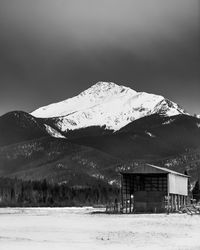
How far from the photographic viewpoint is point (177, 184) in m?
86.5

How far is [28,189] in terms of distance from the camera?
16350 cm

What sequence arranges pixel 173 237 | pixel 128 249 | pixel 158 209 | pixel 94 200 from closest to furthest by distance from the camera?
pixel 128 249 < pixel 173 237 < pixel 158 209 < pixel 94 200

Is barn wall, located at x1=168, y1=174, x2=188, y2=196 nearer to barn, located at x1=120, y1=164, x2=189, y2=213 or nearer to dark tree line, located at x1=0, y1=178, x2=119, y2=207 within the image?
barn, located at x1=120, y1=164, x2=189, y2=213

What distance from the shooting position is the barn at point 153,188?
78250mm

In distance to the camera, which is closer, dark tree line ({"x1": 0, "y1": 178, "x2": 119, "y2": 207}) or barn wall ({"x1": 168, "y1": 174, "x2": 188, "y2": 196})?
barn wall ({"x1": 168, "y1": 174, "x2": 188, "y2": 196})

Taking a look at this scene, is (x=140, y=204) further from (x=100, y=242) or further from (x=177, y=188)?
(x=100, y=242)

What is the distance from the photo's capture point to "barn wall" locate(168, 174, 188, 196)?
80.7m

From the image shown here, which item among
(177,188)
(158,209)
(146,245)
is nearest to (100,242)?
(146,245)

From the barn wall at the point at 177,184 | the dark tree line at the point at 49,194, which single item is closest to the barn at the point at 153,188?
the barn wall at the point at 177,184

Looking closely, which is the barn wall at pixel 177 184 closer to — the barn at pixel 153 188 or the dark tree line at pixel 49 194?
the barn at pixel 153 188

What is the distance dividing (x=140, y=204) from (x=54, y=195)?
266 ft

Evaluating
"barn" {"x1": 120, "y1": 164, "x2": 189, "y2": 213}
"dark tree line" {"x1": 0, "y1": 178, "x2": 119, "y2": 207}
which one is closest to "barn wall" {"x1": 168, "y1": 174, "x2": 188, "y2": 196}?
"barn" {"x1": 120, "y1": 164, "x2": 189, "y2": 213}

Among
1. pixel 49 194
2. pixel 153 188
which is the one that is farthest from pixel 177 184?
pixel 49 194

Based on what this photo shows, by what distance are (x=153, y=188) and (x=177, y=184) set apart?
241 inches
